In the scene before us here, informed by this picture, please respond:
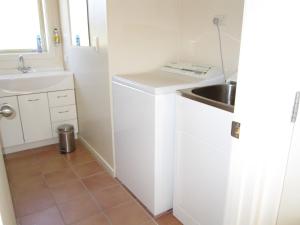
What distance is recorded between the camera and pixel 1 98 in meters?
2.67

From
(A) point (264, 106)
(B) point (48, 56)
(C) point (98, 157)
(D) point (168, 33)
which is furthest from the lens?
(B) point (48, 56)

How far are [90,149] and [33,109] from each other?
2.61ft

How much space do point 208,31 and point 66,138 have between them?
6.30ft

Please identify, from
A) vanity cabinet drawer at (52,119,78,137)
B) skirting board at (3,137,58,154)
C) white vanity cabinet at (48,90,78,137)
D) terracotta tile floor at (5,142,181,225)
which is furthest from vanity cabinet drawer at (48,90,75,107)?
terracotta tile floor at (5,142,181,225)

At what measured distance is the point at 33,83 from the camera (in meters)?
2.81

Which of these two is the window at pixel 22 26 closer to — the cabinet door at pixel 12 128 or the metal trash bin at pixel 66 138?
the cabinet door at pixel 12 128

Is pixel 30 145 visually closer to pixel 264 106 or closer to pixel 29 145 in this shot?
pixel 29 145

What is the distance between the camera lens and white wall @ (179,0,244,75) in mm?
1940

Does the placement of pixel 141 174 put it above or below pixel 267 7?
below

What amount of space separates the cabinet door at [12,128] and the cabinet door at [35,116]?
0.16ft

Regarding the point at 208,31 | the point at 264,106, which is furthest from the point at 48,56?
the point at 264,106

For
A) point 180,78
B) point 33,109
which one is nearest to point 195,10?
point 180,78

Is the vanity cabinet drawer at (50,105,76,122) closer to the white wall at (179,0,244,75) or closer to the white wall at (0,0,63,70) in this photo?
the white wall at (0,0,63,70)

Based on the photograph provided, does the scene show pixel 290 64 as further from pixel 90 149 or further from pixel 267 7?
pixel 90 149
